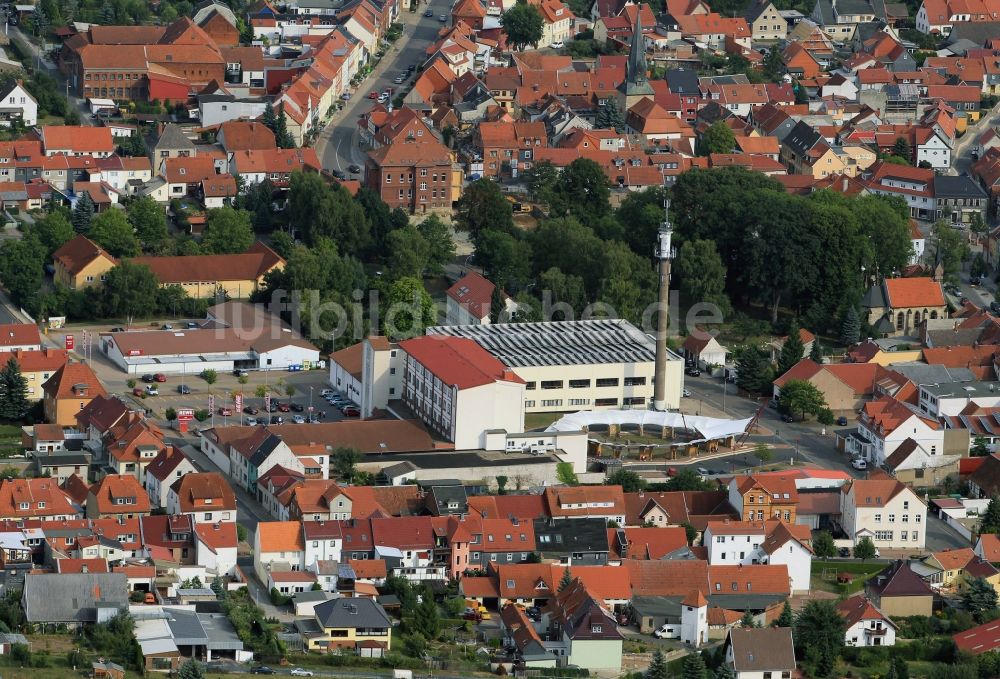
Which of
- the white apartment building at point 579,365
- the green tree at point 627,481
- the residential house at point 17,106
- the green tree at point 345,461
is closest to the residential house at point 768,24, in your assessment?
the residential house at point 17,106

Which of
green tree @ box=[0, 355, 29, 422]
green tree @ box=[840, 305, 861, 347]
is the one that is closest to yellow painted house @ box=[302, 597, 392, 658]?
green tree @ box=[0, 355, 29, 422]

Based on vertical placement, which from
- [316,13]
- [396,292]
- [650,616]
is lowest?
[650,616]

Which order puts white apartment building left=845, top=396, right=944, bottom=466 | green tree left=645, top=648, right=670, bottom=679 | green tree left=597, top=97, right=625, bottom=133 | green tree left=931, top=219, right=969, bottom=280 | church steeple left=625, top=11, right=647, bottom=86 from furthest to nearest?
church steeple left=625, top=11, right=647, bottom=86, green tree left=597, top=97, right=625, bottom=133, green tree left=931, top=219, right=969, bottom=280, white apartment building left=845, top=396, right=944, bottom=466, green tree left=645, top=648, right=670, bottom=679

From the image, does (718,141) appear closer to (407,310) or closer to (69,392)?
(407,310)

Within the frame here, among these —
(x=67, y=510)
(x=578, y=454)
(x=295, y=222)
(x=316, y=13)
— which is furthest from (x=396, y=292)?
(x=316, y=13)

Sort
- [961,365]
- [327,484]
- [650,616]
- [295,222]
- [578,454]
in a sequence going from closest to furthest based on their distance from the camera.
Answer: [650,616], [327,484], [578,454], [961,365], [295,222]

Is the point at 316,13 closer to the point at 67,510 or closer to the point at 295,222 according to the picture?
the point at 295,222

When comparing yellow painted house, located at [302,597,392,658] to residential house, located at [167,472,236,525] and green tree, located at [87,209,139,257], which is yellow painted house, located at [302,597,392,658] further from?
green tree, located at [87,209,139,257]
